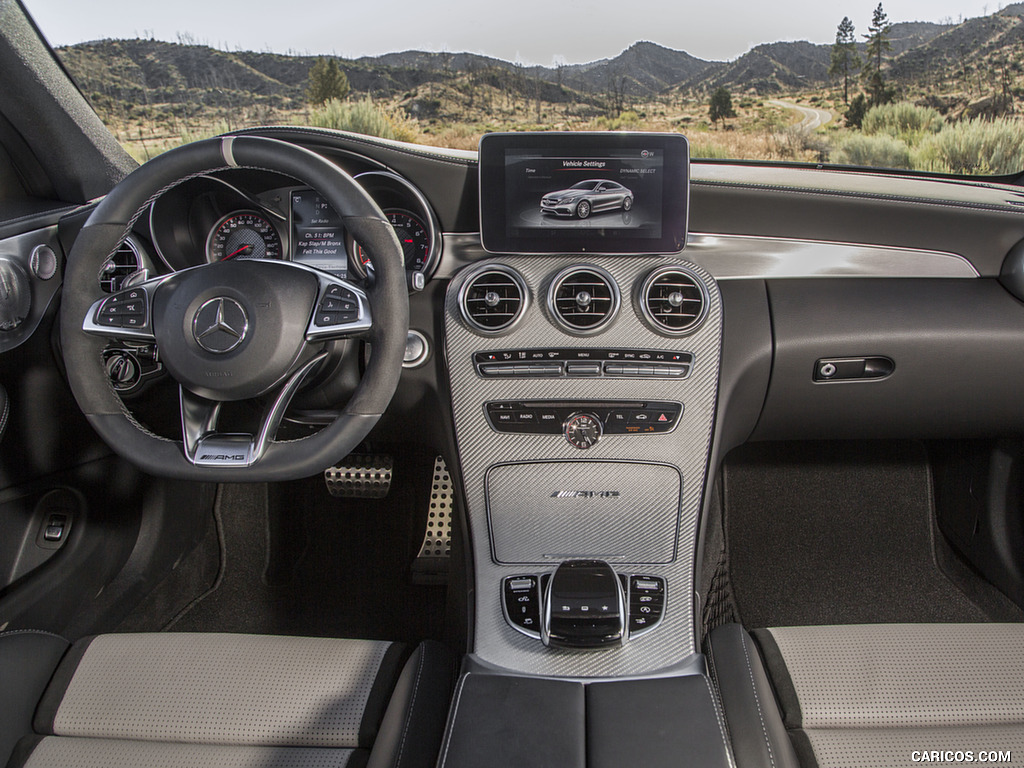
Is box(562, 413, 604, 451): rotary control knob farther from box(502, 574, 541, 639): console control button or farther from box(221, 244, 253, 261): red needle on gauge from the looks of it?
box(221, 244, 253, 261): red needle on gauge

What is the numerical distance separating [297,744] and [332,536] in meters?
1.25

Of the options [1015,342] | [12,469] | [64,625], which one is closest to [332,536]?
[64,625]

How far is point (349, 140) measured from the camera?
5.98 ft

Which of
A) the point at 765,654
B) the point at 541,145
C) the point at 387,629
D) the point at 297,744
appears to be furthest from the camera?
the point at 387,629

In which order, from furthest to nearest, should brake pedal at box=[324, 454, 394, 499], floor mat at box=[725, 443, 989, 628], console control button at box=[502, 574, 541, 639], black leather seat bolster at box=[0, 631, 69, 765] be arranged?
brake pedal at box=[324, 454, 394, 499] < floor mat at box=[725, 443, 989, 628] < console control button at box=[502, 574, 541, 639] < black leather seat bolster at box=[0, 631, 69, 765]

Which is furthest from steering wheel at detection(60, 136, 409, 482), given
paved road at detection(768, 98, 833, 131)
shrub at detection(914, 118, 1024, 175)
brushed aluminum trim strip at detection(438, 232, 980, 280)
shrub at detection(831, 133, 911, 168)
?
shrub at detection(914, 118, 1024, 175)

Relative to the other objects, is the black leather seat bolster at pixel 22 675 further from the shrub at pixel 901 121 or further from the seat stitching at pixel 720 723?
the shrub at pixel 901 121

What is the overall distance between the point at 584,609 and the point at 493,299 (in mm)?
754

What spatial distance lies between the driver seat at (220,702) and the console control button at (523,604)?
181mm

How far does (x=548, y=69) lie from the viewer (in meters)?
1.99

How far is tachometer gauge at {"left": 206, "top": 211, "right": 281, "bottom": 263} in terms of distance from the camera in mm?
1910

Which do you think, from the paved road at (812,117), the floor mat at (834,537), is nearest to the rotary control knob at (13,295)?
the paved road at (812,117)

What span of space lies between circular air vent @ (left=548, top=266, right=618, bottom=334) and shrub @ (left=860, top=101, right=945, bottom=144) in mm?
1143

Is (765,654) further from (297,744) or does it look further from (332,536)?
(332,536)
